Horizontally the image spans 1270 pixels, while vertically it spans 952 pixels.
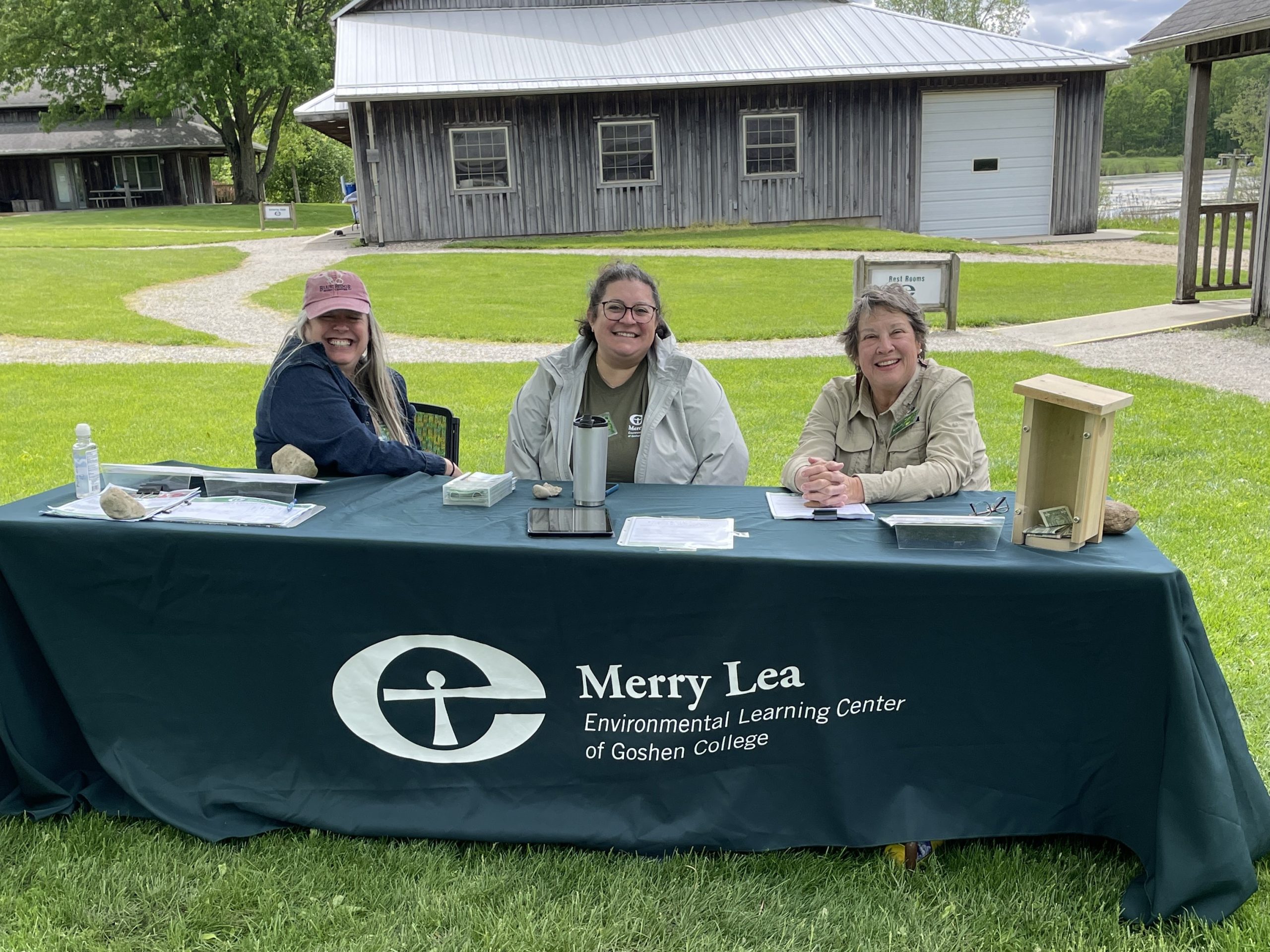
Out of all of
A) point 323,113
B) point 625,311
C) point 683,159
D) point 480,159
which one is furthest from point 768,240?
point 625,311

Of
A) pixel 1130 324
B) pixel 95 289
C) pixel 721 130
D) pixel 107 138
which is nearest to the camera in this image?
pixel 1130 324

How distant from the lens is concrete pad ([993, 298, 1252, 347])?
1059cm

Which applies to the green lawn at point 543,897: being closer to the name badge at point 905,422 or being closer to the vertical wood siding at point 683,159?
the name badge at point 905,422

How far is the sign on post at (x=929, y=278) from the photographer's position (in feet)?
33.4

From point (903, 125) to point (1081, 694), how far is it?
19.3 m

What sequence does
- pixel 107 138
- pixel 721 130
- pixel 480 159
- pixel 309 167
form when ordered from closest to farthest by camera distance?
pixel 480 159 < pixel 721 130 < pixel 107 138 < pixel 309 167

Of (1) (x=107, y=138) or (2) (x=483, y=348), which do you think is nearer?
(2) (x=483, y=348)

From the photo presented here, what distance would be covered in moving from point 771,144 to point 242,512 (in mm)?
18827

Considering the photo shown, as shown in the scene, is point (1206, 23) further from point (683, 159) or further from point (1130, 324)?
point (683, 159)

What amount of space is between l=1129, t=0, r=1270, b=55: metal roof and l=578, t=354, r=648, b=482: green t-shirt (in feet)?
29.1

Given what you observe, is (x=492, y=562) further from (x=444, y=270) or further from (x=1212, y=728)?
(x=444, y=270)

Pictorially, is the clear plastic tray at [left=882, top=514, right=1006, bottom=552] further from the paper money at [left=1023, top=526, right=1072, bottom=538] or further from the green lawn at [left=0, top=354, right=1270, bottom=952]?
the green lawn at [left=0, top=354, right=1270, bottom=952]

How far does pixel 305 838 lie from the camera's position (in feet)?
9.38

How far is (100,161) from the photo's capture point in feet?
124
